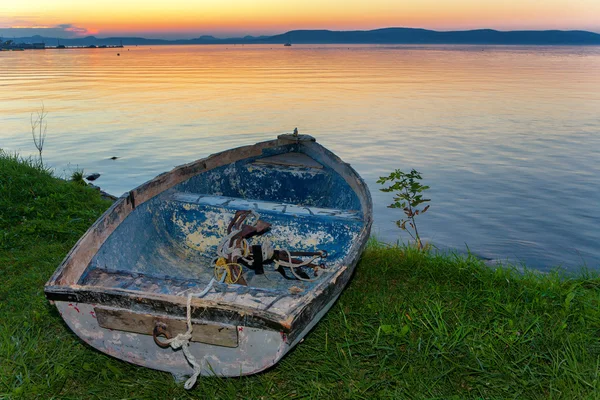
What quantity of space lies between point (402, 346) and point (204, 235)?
2.41 m

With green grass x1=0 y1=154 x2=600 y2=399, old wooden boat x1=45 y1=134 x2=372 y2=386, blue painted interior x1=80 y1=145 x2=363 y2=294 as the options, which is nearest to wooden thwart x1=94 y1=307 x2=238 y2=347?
old wooden boat x1=45 y1=134 x2=372 y2=386

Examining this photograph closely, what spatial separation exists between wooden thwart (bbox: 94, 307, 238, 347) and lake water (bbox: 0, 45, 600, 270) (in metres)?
6.36

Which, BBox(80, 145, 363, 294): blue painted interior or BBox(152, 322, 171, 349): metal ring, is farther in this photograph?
BBox(80, 145, 363, 294): blue painted interior

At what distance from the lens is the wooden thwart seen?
2.90 m

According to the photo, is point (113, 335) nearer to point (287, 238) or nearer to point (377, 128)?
point (287, 238)

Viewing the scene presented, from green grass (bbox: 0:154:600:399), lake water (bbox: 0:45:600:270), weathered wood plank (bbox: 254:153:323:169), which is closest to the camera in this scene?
green grass (bbox: 0:154:600:399)

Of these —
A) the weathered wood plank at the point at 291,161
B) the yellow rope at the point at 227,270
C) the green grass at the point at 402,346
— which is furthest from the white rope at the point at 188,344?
the weathered wood plank at the point at 291,161

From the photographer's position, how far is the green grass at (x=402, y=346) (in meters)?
3.56

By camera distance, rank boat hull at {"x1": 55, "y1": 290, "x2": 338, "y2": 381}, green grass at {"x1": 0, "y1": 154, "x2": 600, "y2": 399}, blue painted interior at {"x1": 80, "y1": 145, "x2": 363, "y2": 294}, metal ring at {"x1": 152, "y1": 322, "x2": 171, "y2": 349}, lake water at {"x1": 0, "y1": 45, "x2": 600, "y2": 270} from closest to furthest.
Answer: boat hull at {"x1": 55, "y1": 290, "x2": 338, "y2": 381} < metal ring at {"x1": 152, "y1": 322, "x2": 171, "y2": 349} < green grass at {"x1": 0, "y1": 154, "x2": 600, "y2": 399} < blue painted interior at {"x1": 80, "y1": 145, "x2": 363, "y2": 294} < lake water at {"x1": 0, "y1": 45, "x2": 600, "y2": 270}

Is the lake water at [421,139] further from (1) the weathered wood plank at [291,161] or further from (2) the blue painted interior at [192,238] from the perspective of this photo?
(2) the blue painted interior at [192,238]

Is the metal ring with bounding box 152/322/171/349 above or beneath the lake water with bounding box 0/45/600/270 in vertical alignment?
above

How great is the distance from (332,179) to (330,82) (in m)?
34.5

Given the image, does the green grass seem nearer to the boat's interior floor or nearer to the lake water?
the boat's interior floor

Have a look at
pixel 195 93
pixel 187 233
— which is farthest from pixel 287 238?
pixel 195 93
